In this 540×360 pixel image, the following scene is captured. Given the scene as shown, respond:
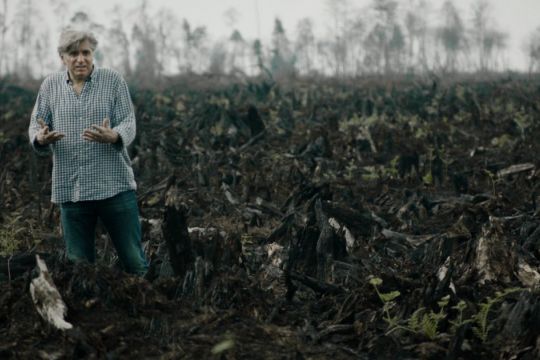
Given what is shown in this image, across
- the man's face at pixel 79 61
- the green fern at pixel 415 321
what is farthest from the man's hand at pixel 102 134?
the green fern at pixel 415 321

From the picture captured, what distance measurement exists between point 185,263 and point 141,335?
3.88ft

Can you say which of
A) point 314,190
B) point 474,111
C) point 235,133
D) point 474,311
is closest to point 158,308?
point 474,311

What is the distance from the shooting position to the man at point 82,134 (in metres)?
3.71

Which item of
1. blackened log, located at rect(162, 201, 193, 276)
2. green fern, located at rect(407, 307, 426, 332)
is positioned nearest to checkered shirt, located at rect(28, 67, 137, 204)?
blackened log, located at rect(162, 201, 193, 276)

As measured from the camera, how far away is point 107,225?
395cm

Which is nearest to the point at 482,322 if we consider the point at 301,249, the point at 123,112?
the point at 301,249

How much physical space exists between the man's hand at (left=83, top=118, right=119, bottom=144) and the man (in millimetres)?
16

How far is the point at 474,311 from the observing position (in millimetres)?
3555

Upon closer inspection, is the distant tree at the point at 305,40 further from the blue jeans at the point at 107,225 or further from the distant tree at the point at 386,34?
the blue jeans at the point at 107,225

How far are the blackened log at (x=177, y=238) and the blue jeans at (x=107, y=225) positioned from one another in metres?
0.37

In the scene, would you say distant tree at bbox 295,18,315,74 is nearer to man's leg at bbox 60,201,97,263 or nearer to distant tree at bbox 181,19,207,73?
distant tree at bbox 181,19,207,73

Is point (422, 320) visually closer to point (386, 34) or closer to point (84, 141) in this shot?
point (84, 141)

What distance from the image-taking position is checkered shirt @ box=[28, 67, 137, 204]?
3.73 m

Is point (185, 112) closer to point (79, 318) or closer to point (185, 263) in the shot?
point (185, 263)
